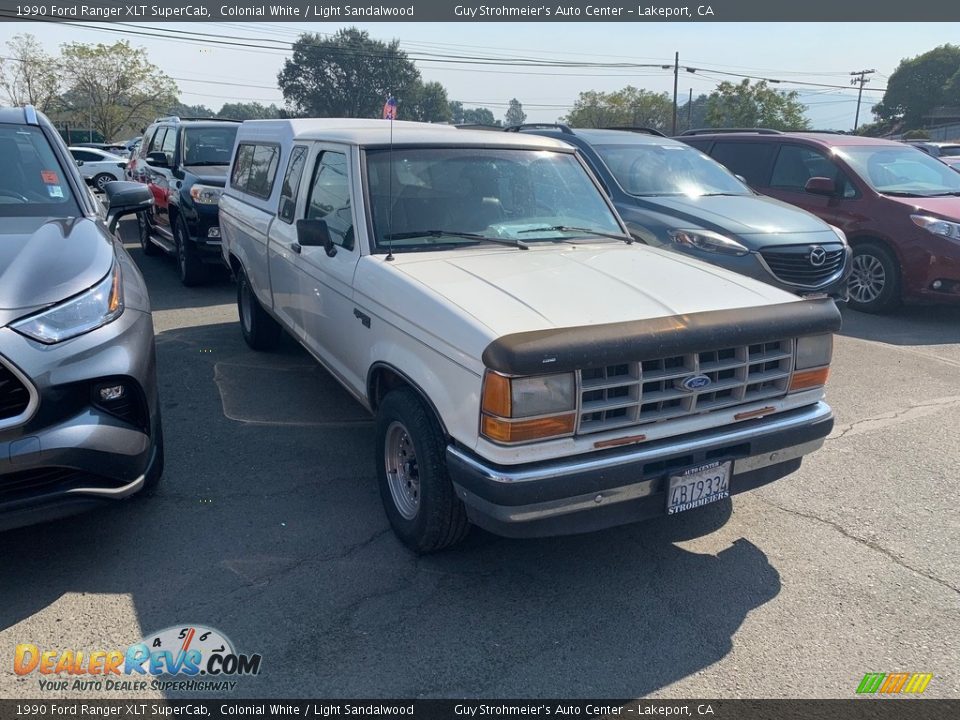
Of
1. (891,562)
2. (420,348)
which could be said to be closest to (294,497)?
(420,348)

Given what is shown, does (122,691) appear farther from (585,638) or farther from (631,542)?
(631,542)

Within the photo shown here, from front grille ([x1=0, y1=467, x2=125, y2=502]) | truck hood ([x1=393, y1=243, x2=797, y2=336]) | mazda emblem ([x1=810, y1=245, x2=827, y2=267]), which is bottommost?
front grille ([x1=0, y1=467, x2=125, y2=502])

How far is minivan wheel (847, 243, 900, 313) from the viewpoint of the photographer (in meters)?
8.50

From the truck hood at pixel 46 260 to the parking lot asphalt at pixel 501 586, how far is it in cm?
123

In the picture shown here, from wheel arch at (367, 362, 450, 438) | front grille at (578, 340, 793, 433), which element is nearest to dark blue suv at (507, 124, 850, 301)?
front grille at (578, 340, 793, 433)

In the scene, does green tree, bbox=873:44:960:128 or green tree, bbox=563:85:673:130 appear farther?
green tree, bbox=873:44:960:128

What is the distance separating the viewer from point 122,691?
271 centimetres

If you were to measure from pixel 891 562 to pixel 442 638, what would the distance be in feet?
7.10

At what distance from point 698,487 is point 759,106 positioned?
52176 mm

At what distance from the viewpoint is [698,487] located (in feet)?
10.4

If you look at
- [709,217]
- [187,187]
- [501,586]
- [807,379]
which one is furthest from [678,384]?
[187,187]

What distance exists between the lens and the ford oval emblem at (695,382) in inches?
123

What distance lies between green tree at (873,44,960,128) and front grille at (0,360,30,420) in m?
76.5

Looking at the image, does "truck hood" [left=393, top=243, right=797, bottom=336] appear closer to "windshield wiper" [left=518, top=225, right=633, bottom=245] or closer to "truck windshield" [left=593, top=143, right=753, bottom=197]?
"windshield wiper" [left=518, top=225, right=633, bottom=245]
